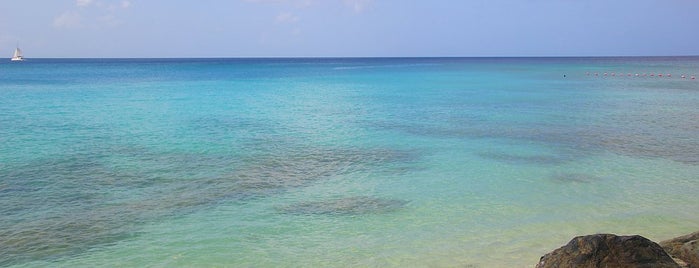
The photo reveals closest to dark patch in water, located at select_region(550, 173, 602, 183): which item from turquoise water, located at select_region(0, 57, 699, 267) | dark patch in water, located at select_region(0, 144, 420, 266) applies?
turquoise water, located at select_region(0, 57, 699, 267)

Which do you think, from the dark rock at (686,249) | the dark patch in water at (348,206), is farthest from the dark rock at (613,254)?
the dark patch in water at (348,206)

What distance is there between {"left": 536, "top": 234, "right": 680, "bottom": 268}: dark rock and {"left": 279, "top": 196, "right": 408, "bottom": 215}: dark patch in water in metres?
4.60

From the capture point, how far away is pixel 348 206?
429 inches

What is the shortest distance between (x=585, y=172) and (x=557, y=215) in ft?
12.8

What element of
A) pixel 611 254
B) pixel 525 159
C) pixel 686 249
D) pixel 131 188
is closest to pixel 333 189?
pixel 131 188

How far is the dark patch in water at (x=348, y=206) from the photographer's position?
10.6 metres

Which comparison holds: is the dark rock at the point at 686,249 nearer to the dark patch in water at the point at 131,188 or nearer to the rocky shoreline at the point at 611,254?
the rocky shoreline at the point at 611,254

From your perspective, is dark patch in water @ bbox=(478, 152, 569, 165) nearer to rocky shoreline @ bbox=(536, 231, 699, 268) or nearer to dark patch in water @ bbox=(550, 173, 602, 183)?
dark patch in water @ bbox=(550, 173, 602, 183)

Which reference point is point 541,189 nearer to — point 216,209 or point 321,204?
point 321,204

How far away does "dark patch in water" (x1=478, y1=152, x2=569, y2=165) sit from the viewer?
15.0 metres

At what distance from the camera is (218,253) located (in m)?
8.49

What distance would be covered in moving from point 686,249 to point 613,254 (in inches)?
57.6

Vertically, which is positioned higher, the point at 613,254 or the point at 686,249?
the point at 613,254

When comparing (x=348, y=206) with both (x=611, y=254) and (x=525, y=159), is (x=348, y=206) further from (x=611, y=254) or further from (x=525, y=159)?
(x=525, y=159)
